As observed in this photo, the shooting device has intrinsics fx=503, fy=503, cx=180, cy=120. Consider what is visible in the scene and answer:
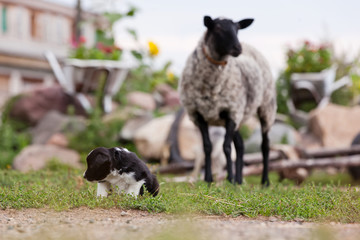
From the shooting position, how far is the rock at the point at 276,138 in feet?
36.6

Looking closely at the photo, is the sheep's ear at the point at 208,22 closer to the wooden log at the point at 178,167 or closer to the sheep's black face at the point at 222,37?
the sheep's black face at the point at 222,37

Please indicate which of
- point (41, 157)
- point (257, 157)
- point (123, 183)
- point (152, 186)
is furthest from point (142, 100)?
point (123, 183)

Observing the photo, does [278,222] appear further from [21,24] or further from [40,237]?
[21,24]

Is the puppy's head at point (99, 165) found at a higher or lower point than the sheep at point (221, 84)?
lower

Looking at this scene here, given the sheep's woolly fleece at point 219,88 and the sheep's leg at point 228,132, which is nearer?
the sheep's woolly fleece at point 219,88

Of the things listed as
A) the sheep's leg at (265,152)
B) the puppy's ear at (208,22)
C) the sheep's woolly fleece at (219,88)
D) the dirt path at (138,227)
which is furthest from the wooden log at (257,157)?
the dirt path at (138,227)

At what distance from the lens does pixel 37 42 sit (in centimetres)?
2017

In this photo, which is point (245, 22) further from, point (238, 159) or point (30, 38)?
point (30, 38)

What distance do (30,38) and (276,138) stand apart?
12131 millimetres

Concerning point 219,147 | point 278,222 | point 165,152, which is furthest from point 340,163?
point 278,222

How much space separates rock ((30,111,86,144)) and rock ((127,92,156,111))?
182 centimetres

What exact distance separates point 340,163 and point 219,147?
2407 millimetres

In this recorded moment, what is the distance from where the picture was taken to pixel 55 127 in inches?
496

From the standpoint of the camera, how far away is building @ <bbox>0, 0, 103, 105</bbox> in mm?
19000
